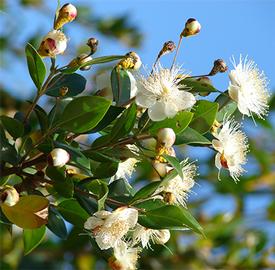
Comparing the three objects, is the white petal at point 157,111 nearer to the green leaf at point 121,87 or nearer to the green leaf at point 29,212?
the green leaf at point 121,87

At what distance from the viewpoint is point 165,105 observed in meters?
0.83

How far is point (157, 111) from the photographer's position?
826 millimetres

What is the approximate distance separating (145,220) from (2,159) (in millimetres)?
182

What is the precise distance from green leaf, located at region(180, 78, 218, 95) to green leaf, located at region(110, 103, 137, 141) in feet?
0.26

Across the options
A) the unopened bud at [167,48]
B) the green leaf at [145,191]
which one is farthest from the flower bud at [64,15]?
the green leaf at [145,191]

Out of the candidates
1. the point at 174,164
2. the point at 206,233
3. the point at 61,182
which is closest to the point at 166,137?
the point at 174,164

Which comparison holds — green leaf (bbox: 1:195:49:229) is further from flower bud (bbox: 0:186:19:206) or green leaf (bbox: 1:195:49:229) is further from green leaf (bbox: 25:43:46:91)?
green leaf (bbox: 25:43:46:91)

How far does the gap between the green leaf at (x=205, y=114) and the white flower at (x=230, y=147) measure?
29 millimetres

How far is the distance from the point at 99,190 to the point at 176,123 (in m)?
0.12

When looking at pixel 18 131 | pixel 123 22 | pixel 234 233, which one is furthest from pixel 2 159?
pixel 123 22

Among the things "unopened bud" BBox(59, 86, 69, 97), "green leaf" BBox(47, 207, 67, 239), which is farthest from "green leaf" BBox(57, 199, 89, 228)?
"unopened bud" BBox(59, 86, 69, 97)

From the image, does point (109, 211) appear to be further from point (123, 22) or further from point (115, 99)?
point (123, 22)

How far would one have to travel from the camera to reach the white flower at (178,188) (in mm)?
863

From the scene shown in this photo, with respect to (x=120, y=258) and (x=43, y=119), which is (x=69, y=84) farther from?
(x=120, y=258)
